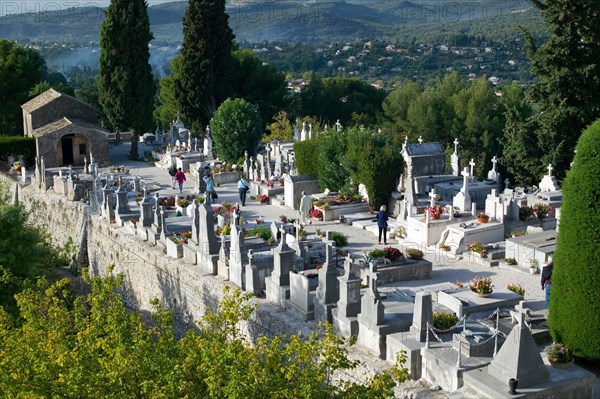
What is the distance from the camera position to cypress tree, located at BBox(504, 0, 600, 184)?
2997 centimetres

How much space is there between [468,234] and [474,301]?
20.7ft

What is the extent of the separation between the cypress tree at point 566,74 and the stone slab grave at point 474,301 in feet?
51.7

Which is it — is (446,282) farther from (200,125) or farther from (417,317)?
(200,125)

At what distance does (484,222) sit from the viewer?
22.9m

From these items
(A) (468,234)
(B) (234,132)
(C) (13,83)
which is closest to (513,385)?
(A) (468,234)

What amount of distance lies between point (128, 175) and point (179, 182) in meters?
5.99

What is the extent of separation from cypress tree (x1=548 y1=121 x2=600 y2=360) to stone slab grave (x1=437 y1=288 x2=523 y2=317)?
7.72 ft

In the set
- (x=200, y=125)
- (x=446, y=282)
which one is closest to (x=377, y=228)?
(x=446, y=282)

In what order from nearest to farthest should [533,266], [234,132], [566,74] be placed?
[533,266] → [566,74] → [234,132]

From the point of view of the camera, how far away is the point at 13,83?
4638cm

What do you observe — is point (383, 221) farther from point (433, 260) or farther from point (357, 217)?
point (357, 217)

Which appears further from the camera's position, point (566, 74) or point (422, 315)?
point (566, 74)

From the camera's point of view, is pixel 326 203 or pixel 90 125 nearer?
pixel 326 203

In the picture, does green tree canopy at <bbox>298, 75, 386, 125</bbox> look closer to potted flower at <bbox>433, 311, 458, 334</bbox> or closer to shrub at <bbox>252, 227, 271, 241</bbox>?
shrub at <bbox>252, 227, 271, 241</bbox>
